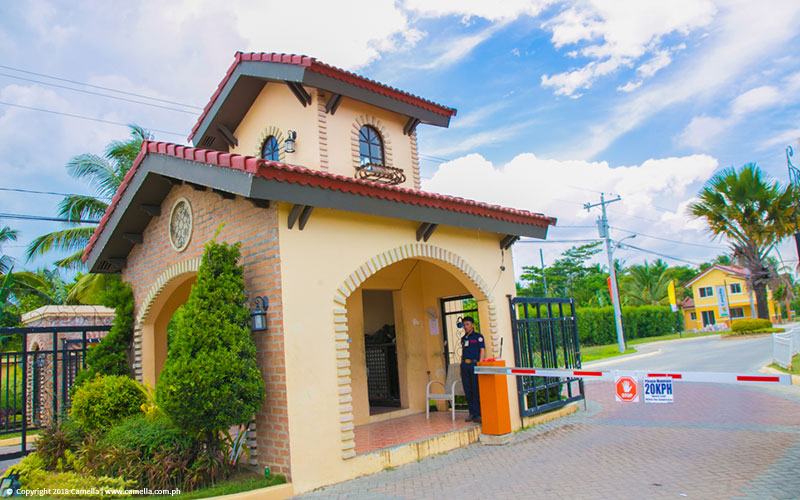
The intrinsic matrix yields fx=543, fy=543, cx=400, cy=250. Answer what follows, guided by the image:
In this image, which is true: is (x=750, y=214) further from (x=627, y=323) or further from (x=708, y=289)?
(x=708, y=289)

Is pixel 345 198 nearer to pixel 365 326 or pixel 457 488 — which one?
pixel 457 488

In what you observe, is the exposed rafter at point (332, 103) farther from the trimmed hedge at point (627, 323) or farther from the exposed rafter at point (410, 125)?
the trimmed hedge at point (627, 323)

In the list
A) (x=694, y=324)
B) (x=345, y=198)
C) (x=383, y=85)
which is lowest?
(x=694, y=324)

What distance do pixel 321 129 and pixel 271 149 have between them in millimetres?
1419

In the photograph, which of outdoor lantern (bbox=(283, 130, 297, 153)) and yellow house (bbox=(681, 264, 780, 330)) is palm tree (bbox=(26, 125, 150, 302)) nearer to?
outdoor lantern (bbox=(283, 130, 297, 153))

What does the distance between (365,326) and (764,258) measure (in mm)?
22215

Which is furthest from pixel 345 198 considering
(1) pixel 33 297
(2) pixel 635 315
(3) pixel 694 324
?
(3) pixel 694 324

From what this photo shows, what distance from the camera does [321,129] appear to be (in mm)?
9938

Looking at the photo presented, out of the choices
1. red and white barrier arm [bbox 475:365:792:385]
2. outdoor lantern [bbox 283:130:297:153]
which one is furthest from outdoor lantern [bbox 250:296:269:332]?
outdoor lantern [bbox 283:130:297:153]

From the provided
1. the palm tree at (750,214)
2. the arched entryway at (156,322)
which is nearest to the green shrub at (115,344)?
the arched entryway at (156,322)

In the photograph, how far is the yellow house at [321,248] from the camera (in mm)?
6336

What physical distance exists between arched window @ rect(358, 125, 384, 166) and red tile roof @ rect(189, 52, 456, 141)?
2.68 ft

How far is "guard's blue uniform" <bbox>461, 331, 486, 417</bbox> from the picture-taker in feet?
29.0

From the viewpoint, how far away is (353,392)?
30.9ft
